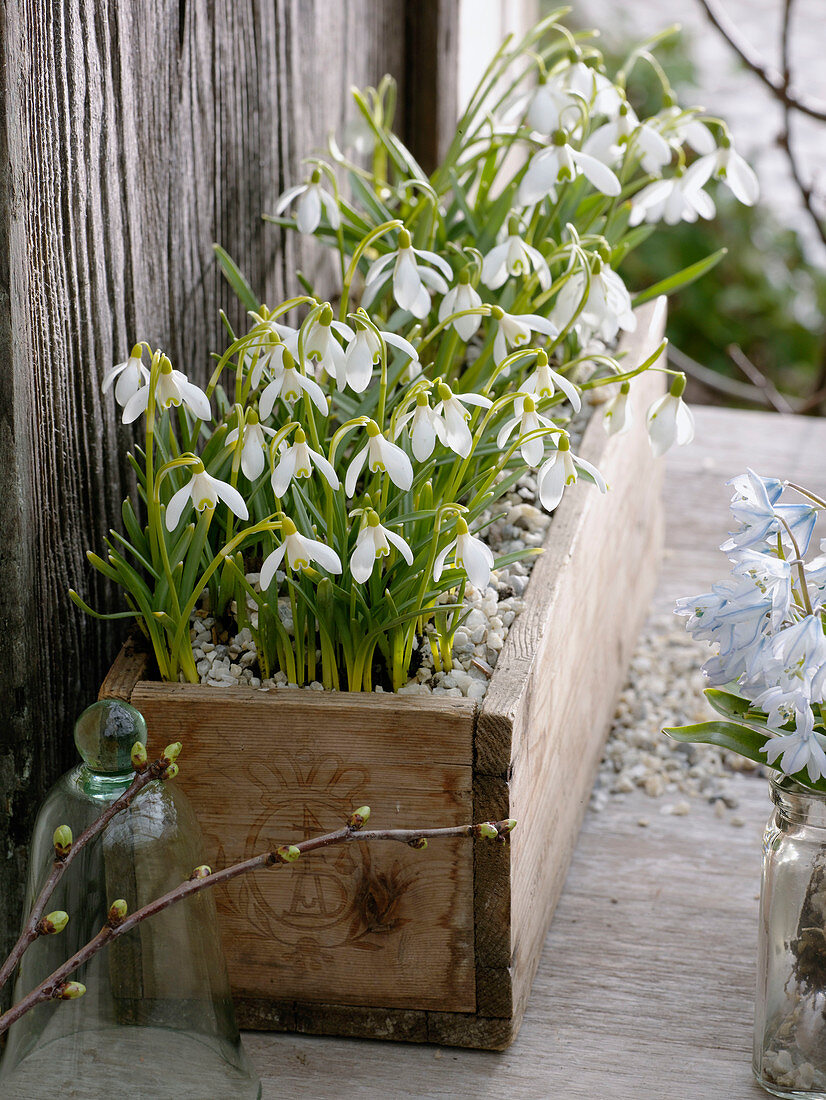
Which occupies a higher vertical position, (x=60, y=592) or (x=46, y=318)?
(x=46, y=318)

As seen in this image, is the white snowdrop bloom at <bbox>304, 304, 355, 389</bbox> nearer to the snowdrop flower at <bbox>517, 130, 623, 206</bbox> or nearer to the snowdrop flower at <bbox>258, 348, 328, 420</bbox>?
the snowdrop flower at <bbox>258, 348, 328, 420</bbox>

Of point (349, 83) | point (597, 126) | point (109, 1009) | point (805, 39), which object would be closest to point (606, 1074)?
point (109, 1009)

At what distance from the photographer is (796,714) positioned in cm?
78

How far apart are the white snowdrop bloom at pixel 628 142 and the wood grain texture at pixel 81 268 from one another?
35 centimetres

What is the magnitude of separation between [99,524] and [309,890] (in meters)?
0.33

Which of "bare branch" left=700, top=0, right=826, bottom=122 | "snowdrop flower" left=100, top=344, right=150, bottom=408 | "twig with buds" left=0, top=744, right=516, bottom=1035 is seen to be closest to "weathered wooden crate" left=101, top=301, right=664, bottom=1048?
"twig with buds" left=0, top=744, right=516, bottom=1035

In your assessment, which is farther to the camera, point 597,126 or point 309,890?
point 597,126

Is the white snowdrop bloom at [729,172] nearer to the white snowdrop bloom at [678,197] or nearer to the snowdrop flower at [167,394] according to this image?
the white snowdrop bloom at [678,197]

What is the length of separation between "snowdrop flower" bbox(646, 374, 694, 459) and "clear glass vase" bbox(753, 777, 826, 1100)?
0.86 feet

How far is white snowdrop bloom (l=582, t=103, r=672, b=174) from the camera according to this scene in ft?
4.02

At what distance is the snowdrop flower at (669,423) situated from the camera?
946mm

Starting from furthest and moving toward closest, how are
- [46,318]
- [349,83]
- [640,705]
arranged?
[349,83], [640,705], [46,318]

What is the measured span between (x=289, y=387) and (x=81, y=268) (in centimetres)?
20

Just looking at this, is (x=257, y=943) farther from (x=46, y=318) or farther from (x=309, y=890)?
(x=46, y=318)
